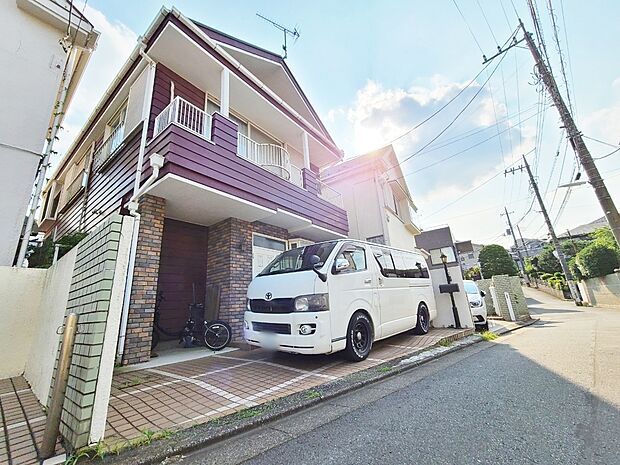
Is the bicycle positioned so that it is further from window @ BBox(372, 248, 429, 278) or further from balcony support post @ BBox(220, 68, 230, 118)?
balcony support post @ BBox(220, 68, 230, 118)

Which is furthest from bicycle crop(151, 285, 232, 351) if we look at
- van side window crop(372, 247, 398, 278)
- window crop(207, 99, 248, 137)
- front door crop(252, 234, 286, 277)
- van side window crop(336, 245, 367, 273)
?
window crop(207, 99, 248, 137)

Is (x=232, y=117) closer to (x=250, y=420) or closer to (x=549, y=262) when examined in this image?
(x=250, y=420)

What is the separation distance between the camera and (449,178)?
12.3m

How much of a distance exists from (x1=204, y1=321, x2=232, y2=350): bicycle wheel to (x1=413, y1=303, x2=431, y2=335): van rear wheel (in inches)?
171

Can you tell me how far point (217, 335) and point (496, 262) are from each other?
2489cm

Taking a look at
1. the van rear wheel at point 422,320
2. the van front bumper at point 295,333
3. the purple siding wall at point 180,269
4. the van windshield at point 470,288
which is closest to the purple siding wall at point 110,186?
the purple siding wall at point 180,269

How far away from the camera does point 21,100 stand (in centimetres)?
577

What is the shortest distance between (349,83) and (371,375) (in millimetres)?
8377

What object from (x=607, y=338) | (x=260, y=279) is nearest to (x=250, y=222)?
(x=260, y=279)

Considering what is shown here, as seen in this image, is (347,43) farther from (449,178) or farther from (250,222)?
(449,178)

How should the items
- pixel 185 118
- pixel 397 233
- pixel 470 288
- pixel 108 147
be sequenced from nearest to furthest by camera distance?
1. pixel 185 118
2. pixel 108 147
3. pixel 470 288
4. pixel 397 233

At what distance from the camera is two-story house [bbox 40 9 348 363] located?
4949 mm

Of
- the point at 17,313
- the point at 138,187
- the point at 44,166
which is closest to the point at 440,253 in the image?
the point at 138,187

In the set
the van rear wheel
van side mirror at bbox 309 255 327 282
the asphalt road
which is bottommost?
the asphalt road
